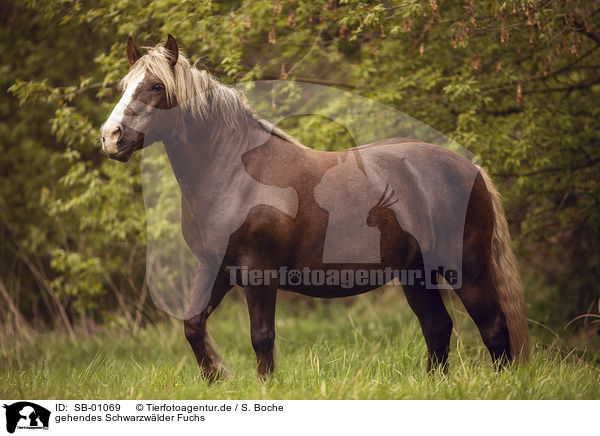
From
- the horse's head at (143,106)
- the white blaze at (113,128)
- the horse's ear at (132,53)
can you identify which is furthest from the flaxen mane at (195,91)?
the white blaze at (113,128)

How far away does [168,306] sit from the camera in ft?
23.4

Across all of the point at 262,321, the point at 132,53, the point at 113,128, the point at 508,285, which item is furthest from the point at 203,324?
the point at 508,285

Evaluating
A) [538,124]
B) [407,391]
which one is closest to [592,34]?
[538,124]

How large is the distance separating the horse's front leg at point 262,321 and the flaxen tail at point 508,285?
64.2 inches

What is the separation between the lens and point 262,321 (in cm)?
338

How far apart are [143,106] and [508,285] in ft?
8.98

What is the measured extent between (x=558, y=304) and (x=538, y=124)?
7.79 ft

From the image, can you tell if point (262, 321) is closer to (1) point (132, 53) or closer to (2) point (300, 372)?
(2) point (300, 372)

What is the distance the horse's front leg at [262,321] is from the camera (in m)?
3.36

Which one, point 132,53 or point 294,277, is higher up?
point 132,53

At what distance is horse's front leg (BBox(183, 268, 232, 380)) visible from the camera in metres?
3.47

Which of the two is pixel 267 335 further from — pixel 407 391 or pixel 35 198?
pixel 35 198
